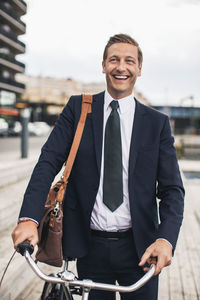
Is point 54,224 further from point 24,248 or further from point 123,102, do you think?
point 123,102

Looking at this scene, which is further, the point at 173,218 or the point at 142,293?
the point at 142,293

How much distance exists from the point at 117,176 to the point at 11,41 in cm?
4770

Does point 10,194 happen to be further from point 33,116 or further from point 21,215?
point 33,116

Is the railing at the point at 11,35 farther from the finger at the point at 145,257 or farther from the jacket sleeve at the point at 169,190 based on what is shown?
the finger at the point at 145,257

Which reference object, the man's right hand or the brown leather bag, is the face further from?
the man's right hand

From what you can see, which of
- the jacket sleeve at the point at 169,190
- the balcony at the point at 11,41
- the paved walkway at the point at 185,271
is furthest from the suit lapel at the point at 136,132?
the balcony at the point at 11,41

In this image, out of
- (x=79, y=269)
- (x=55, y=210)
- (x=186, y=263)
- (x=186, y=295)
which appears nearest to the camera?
(x=55, y=210)

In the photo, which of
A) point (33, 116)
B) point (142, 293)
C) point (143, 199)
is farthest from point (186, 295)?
point (33, 116)

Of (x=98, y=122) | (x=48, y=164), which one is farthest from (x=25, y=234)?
(x=98, y=122)

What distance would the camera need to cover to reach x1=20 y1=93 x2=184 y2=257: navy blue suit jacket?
1540 millimetres

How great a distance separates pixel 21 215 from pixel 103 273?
0.57 m

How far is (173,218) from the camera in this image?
142 centimetres

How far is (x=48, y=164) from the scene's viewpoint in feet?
5.04

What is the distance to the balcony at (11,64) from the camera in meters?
45.4
